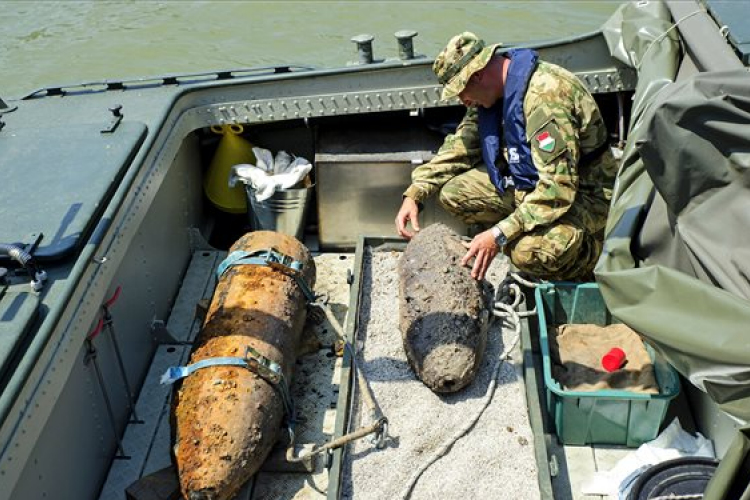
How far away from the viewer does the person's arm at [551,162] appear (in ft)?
14.0

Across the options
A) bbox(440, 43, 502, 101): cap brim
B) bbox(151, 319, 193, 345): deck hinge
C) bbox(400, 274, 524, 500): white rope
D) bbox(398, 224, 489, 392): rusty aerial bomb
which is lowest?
bbox(151, 319, 193, 345): deck hinge

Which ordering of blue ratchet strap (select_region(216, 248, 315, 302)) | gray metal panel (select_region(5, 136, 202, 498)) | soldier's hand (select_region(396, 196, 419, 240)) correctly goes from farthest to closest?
soldier's hand (select_region(396, 196, 419, 240)) → blue ratchet strap (select_region(216, 248, 315, 302)) → gray metal panel (select_region(5, 136, 202, 498))

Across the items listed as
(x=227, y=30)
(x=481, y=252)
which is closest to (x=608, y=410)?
(x=481, y=252)

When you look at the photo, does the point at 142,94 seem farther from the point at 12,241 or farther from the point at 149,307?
the point at 12,241

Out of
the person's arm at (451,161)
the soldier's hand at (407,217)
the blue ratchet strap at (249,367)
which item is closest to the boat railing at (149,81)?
the person's arm at (451,161)

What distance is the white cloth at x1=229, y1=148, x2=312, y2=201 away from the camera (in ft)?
16.9

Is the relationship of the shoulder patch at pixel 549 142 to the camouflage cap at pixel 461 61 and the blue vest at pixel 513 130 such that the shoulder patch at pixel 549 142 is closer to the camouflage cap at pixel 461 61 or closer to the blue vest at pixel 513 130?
the blue vest at pixel 513 130

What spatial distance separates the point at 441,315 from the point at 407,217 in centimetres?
94

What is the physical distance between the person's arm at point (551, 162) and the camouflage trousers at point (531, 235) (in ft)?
0.38

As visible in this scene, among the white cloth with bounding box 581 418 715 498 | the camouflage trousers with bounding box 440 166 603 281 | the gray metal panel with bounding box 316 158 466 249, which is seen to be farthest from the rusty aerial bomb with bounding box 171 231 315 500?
the white cloth with bounding box 581 418 715 498

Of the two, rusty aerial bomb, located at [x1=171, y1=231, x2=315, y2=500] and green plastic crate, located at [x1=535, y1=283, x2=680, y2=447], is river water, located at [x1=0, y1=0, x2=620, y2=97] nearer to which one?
rusty aerial bomb, located at [x1=171, y1=231, x2=315, y2=500]

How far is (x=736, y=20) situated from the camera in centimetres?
439

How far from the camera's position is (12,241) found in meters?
3.52

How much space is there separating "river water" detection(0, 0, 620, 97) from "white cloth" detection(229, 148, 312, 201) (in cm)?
319
